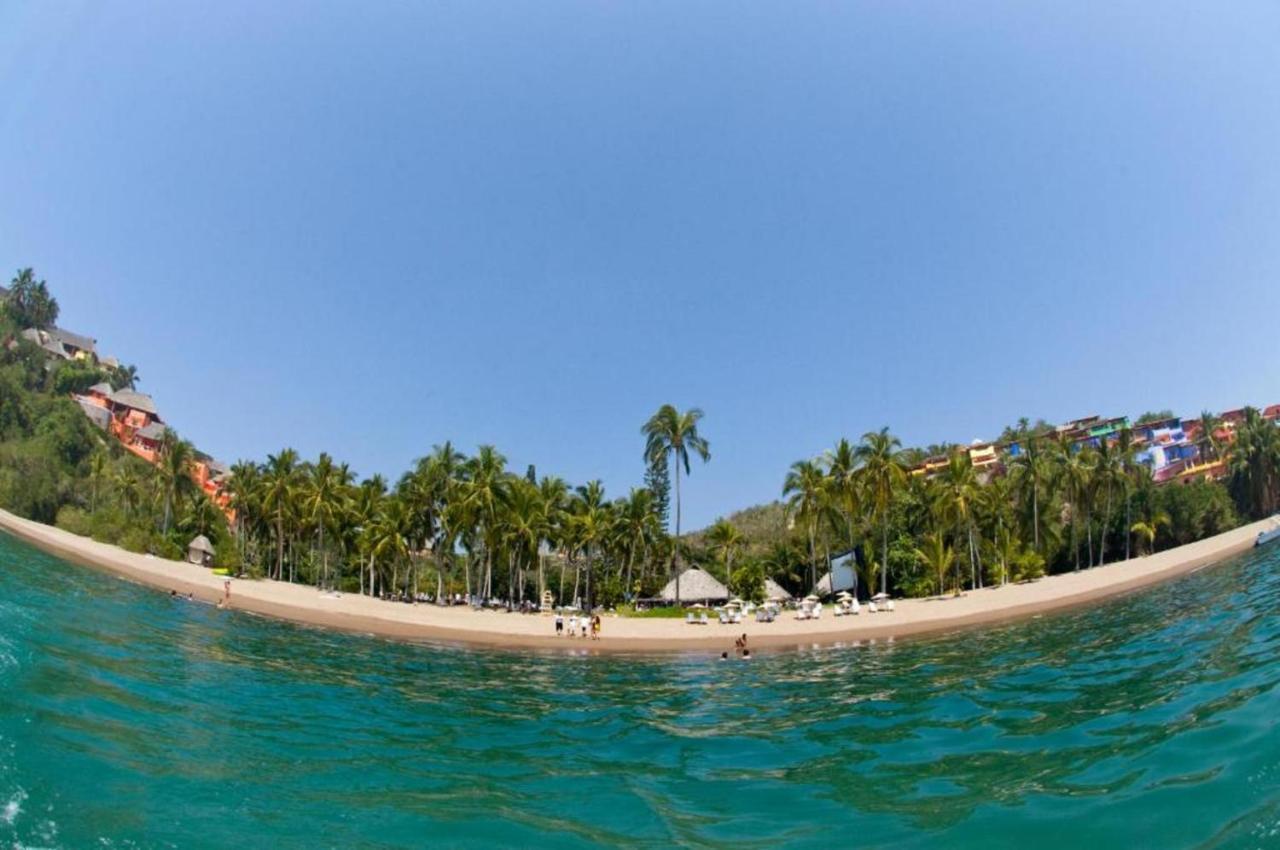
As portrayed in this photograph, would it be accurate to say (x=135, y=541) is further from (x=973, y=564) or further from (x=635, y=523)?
(x=973, y=564)

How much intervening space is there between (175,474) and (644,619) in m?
60.5

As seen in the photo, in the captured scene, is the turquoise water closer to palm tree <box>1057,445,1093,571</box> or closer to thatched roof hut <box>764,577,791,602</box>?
thatched roof hut <box>764,577,791,602</box>

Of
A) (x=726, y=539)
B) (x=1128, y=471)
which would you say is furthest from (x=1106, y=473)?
(x=726, y=539)

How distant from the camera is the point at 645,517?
202ft

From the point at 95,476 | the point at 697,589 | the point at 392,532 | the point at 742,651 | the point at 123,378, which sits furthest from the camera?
the point at 123,378

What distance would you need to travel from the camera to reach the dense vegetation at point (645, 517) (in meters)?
56.0

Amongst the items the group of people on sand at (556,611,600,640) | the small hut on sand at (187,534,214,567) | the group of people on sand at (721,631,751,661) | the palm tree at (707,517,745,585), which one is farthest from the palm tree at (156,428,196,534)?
the group of people on sand at (721,631,751,661)

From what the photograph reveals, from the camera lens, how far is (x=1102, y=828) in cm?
686

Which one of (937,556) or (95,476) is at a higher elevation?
(95,476)

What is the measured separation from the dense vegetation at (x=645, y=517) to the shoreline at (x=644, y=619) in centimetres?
584

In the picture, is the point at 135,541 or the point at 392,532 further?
the point at 135,541

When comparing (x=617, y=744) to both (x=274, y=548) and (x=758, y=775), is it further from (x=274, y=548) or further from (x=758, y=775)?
(x=274, y=548)

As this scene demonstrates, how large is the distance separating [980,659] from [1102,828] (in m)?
16.7

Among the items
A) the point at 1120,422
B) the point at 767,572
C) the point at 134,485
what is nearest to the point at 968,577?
the point at 767,572
